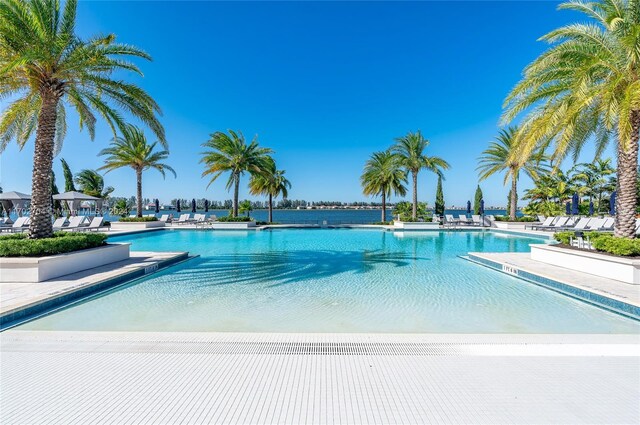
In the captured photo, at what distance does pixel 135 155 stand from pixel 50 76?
16.9 meters

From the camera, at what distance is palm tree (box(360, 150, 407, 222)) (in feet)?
88.5

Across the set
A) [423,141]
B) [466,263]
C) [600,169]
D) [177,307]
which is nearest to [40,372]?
[177,307]

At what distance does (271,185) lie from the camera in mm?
28188

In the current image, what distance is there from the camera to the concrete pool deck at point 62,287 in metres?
4.92

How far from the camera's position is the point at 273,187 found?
29.0m

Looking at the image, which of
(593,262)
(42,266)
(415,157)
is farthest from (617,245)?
(415,157)

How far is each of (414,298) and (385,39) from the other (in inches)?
923

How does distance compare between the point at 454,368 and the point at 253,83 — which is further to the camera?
the point at 253,83

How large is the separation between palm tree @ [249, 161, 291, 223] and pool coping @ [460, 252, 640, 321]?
2006cm

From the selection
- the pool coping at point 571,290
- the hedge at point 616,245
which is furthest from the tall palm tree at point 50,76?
the hedge at point 616,245

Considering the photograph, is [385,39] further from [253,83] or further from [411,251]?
[411,251]

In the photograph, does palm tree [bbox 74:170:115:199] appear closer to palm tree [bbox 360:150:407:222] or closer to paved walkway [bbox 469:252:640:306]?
palm tree [bbox 360:150:407:222]

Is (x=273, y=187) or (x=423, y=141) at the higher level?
(x=423, y=141)

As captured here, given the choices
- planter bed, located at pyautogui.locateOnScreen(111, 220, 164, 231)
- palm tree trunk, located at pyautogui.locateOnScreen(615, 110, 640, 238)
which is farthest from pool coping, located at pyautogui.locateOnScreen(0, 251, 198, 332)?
planter bed, located at pyautogui.locateOnScreen(111, 220, 164, 231)
